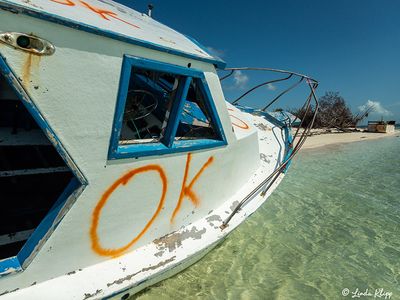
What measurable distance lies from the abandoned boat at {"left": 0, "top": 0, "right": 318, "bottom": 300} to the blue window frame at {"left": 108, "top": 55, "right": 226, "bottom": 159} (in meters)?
0.01

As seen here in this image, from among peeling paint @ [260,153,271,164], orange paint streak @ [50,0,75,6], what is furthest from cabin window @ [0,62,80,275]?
peeling paint @ [260,153,271,164]

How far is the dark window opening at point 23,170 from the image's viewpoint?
3.00 metres

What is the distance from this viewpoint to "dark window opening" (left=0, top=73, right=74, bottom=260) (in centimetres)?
300

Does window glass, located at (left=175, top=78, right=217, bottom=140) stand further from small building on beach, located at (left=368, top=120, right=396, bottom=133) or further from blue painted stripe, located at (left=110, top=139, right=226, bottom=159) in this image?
small building on beach, located at (left=368, top=120, right=396, bottom=133)

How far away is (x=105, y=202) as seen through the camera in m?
2.00

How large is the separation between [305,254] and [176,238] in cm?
233

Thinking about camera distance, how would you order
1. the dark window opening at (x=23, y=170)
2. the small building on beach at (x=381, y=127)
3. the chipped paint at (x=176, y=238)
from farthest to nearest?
the small building on beach at (x=381, y=127) → the dark window opening at (x=23, y=170) → the chipped paint at (x=176, y=238)

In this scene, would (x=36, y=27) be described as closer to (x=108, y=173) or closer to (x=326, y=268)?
(x=108, y=173)

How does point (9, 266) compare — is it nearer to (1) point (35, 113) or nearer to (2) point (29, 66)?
(1) point (35, 113)

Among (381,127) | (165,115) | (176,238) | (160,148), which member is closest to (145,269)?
(176,238)

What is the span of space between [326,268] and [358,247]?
3.28 feet

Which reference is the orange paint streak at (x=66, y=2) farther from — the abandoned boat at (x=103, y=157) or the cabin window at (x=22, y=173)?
the cabin window at (x=22, y=173)

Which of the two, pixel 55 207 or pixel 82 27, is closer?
pixel 82 27

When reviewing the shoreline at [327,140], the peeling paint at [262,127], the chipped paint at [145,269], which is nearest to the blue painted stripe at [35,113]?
the chipped paint at [145,269]
